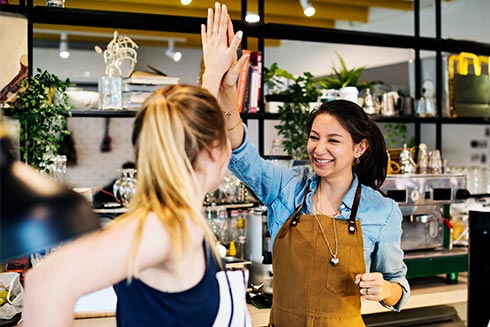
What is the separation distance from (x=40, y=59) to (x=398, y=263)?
9.17 feet

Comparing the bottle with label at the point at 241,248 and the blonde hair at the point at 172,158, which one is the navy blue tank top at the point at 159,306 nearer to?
the blonde hair at the point at 172,158

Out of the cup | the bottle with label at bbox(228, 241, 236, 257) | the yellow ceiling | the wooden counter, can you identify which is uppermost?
the yellow ceiling

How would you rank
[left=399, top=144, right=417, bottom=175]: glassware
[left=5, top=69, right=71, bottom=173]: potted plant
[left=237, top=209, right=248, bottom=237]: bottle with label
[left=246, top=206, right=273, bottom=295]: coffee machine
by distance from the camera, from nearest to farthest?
1. [left=5, top=69, right=71, bottom=173]: potted plant
2. [left=246, top=206, right=273, bottom=295]: coffee machine
3. [left=237, top=209, right=248, bottom=237]: bottle with label
4. [left=399, top=144, right=417, bottom=175]: glassware

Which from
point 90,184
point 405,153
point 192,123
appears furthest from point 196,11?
point 192,123

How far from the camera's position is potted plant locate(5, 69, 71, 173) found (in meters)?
3.46

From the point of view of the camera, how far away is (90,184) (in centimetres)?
461

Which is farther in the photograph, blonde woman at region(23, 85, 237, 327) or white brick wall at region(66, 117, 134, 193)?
white brick wall at region(66, 117, 134, 193)

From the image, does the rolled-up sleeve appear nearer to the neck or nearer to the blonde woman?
the neck

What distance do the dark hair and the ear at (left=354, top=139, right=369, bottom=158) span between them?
0.05 ft

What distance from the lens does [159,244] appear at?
128 cm

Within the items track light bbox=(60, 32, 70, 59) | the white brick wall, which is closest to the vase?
track light bbox=(60, 32, 70, 59)

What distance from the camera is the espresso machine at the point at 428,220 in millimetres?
4137

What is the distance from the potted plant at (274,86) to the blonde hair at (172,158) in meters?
2.83

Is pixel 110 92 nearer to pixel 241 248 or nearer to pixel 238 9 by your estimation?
pixel 241 248
